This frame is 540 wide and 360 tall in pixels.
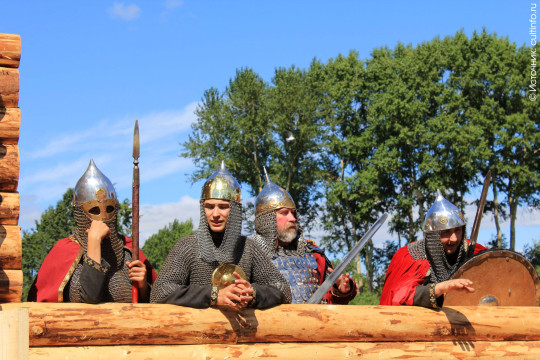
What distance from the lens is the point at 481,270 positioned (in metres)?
7.00

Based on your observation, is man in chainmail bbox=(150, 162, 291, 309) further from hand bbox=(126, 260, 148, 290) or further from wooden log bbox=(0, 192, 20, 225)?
wooden log bbox=(0, 192, 20, 225)

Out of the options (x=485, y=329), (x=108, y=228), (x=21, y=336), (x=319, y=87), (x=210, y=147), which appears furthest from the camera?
(x=319, y=87)

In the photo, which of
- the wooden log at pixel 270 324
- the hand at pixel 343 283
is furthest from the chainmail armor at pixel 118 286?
the hand at pixel 343 283

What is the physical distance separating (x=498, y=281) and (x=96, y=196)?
3.86 metres

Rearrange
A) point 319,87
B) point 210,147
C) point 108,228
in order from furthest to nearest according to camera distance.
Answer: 1. point 319,87
2. point 210,147
3. point 108,228

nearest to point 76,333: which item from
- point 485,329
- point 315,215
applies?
point 485,329

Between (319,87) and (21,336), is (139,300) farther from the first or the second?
(319,87)

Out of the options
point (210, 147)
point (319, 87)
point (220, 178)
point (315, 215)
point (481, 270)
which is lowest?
point (481, 270)

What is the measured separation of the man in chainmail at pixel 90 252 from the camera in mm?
5614

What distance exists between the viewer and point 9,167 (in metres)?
5.30

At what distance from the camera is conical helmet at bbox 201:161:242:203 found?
594 cm

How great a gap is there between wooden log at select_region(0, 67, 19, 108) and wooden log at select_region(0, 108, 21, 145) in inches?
2.0

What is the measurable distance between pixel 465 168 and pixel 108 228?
25.2 metres

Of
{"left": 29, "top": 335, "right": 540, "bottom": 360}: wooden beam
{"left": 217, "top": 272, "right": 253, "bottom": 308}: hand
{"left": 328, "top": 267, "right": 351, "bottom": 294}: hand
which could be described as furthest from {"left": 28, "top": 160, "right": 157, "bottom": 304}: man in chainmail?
{"left": 328, "top": 267, "right": 351, "bottom": 294}: hand
